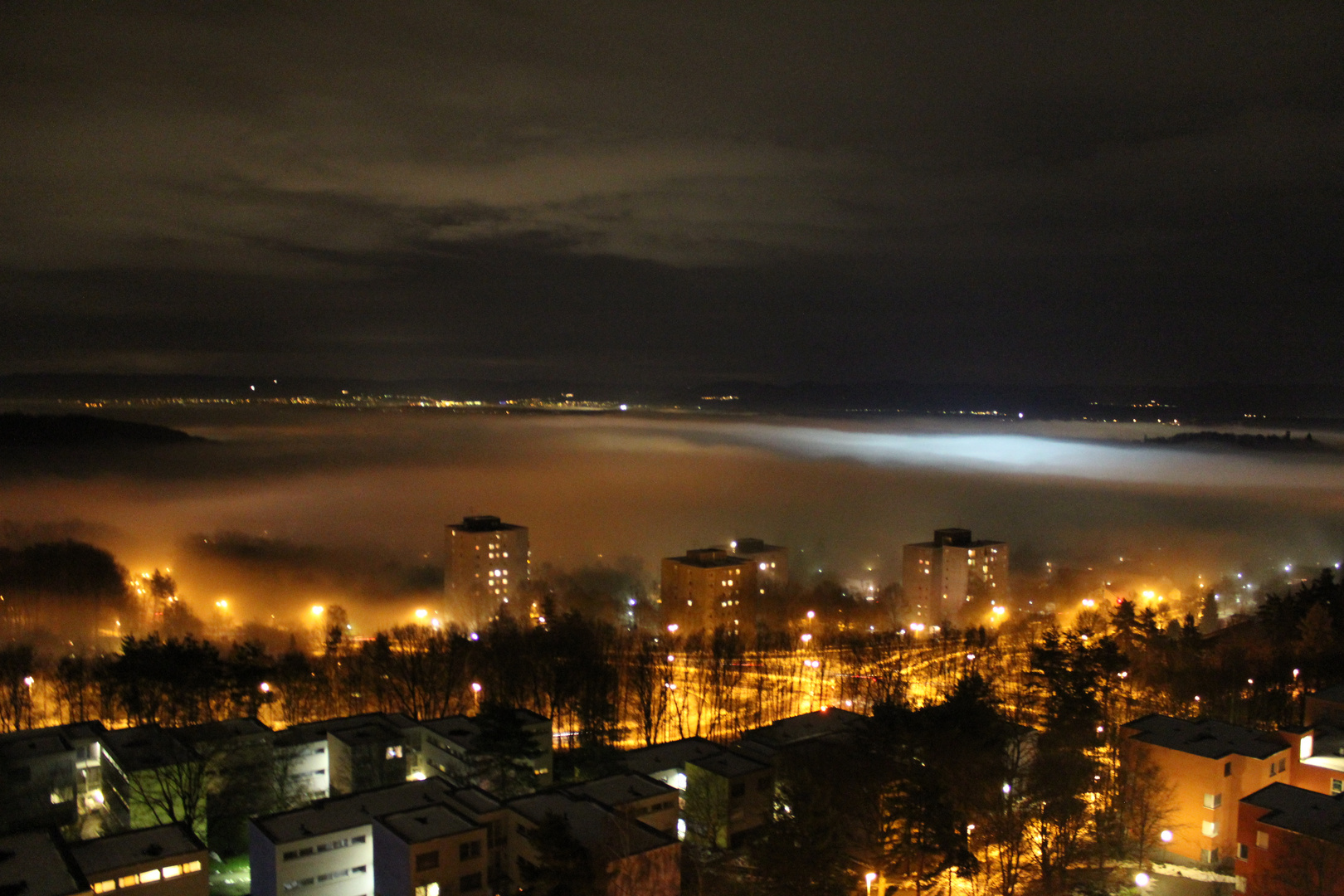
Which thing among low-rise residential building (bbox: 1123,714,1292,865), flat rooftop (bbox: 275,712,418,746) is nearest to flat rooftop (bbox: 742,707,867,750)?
low-rise residential building (bbox: 1123,714,1292,865)

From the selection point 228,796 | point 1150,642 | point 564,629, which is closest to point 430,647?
point 564,629

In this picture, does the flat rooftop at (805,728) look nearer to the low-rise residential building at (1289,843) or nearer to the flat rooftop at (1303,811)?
the low-rise residential building at (1289,843)

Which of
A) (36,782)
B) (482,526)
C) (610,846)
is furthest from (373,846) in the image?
(482,526)

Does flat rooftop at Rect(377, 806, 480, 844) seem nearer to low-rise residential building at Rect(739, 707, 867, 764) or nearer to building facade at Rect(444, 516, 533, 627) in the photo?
low-rise residential building at Rect(739, 707, 867, 764)

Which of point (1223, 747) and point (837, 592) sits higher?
point (1223, 747)

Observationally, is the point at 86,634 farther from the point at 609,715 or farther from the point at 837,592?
the point at 837,592

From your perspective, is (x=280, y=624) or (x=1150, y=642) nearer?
(x=1150, y=642)

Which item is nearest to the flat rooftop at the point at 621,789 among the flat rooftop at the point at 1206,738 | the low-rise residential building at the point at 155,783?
the low-rise residential building at the point at 155,783
